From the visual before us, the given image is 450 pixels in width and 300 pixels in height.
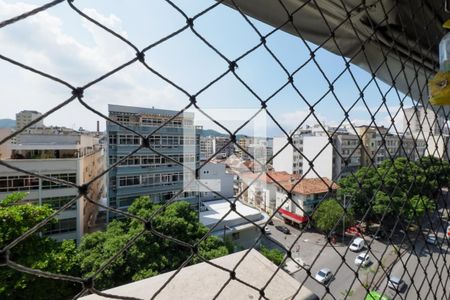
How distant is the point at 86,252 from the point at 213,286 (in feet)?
11.4

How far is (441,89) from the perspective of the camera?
55cm

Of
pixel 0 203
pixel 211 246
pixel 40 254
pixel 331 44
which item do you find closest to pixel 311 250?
pixel 211 246

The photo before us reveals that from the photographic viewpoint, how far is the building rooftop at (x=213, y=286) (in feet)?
1.47

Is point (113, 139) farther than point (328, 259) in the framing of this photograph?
No

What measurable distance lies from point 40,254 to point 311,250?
208 inches

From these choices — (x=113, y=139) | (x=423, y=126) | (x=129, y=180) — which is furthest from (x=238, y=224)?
(x=423, y=126)

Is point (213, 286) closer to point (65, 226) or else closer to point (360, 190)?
point (360, 190)

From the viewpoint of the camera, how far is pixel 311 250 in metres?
5.91

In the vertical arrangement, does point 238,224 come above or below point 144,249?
below

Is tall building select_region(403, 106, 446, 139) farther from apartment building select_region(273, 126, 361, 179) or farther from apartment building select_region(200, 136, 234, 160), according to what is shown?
apartment building select_region(273, 126, 361, 179)

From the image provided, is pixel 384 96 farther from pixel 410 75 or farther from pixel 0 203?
pixel 0 203

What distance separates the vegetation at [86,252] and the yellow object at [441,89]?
193 centimetres

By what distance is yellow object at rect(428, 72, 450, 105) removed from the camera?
1.79 ft

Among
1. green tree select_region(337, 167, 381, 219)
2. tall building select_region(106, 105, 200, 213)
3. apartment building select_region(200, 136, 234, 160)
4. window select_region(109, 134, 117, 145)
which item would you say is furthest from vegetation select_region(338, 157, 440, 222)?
window select_region(109, 134, 117, 145)
